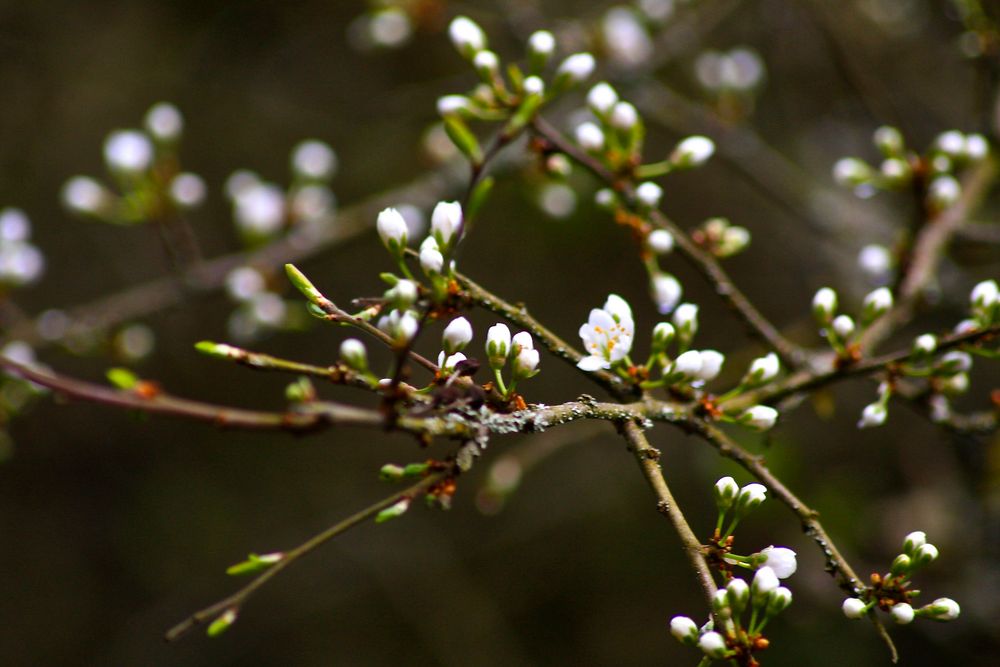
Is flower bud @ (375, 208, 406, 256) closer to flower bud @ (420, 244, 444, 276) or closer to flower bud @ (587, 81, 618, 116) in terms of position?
flower bud @ (420, 244, 444, 276)

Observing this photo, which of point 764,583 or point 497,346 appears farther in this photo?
point 497,346

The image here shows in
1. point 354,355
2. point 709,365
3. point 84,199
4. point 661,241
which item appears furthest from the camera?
point 84,199

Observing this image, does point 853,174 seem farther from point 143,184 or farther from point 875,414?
point 143,184

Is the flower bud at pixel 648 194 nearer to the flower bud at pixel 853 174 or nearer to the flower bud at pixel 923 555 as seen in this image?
the flower bud at pixel 853 174

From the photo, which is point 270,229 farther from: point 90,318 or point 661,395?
point 661,395

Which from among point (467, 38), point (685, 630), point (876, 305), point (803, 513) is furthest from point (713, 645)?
point (467, 38)

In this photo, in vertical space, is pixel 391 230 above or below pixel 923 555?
above

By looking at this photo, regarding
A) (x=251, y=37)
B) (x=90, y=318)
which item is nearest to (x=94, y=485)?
(x=90, y=318)
